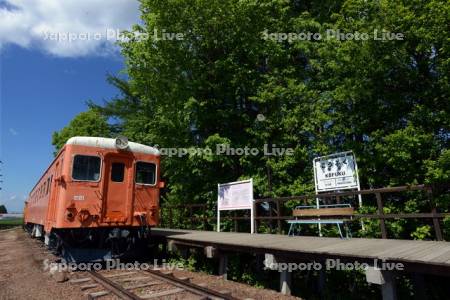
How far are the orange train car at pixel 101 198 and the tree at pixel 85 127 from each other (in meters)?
20.8

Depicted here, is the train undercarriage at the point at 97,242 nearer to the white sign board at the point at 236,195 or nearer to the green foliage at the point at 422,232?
the white sign board at the point at 236,195

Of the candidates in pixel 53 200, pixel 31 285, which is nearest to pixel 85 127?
pixel 53 200

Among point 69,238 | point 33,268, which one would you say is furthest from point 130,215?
point 33,268

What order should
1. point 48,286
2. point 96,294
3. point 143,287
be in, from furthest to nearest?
point 48,286 < point 143,287 < point 96,294

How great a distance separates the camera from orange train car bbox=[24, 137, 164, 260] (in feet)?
33.6

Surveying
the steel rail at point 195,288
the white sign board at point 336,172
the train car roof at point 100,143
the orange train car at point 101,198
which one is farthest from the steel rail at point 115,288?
the white sign board at point 336,172

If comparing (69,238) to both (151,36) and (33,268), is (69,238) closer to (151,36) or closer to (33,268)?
(33,268)

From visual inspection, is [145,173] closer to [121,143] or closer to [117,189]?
[117,189]

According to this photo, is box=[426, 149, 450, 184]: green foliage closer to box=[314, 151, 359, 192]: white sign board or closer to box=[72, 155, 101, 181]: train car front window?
box=[314, 151, 359, 192]: white sign board

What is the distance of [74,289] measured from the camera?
7.71 metres

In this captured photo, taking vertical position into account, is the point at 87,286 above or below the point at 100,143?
below

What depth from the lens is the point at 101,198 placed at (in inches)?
419

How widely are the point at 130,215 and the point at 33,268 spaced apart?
3.06 m

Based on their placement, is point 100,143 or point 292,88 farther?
point 292,88
